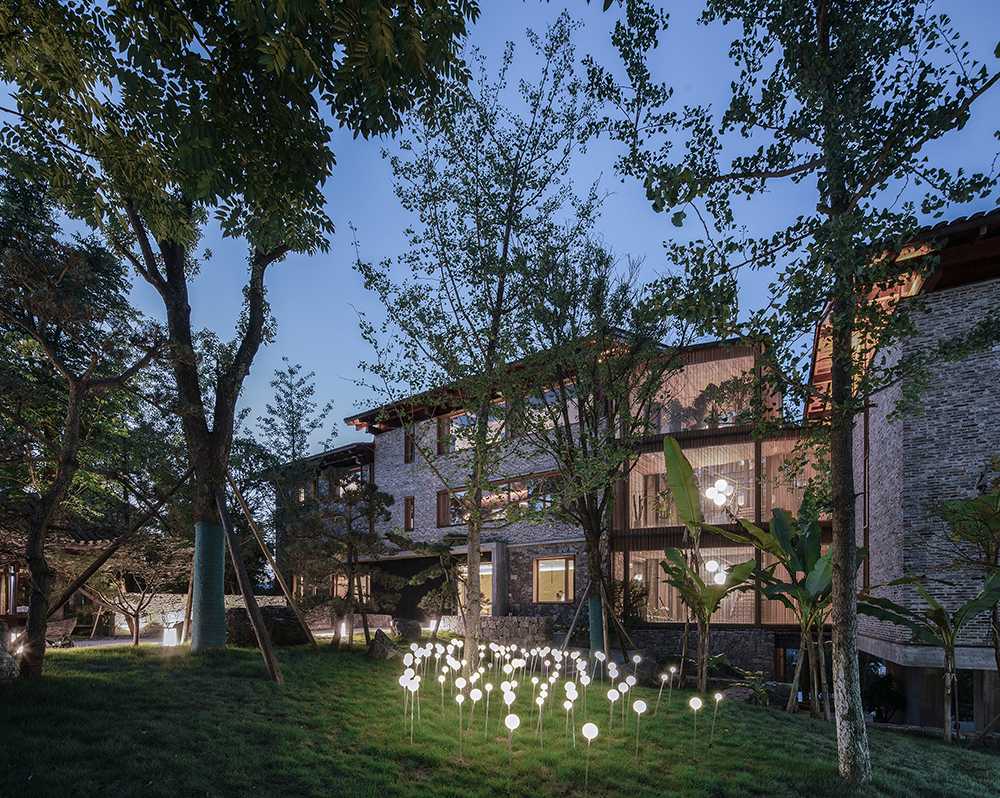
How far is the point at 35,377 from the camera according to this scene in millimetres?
11680

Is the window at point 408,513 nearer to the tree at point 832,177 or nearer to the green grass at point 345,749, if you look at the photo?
the green grass at point 345,749

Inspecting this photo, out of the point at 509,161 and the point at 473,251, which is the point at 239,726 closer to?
the point at 473,251

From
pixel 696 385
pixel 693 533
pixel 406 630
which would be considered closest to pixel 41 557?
pixel 693 533

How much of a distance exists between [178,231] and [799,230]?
6566 millimetres

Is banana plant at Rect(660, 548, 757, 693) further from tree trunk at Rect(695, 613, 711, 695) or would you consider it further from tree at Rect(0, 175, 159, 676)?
tree at Rect(0, 175, 159, 676)

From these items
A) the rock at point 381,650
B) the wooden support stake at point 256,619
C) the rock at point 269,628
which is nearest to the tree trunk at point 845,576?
the wooden support stake at point 256,619

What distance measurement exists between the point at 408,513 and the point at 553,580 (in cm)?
870

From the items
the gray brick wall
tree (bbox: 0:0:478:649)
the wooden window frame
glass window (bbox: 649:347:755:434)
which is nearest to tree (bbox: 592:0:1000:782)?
tree (bbox: 0:0:478:649)

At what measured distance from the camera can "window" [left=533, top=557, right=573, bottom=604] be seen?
2211 cm

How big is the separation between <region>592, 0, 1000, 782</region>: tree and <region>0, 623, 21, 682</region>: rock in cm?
931

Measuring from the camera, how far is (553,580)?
2259 centimetres

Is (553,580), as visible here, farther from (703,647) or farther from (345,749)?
(345,749)

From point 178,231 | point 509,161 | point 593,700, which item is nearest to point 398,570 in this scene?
point 593,700

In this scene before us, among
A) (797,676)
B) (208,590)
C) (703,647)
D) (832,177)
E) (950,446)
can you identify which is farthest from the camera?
(950,446)
